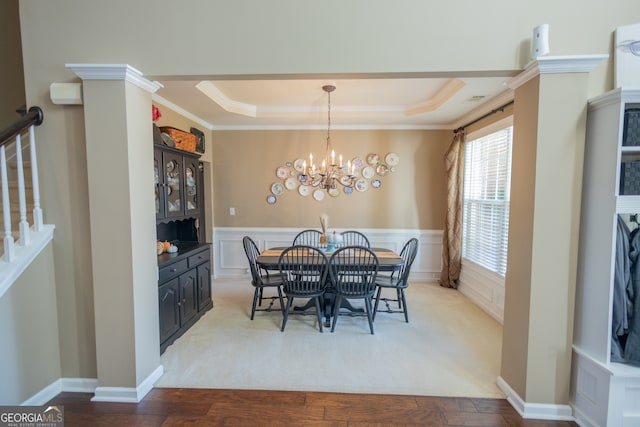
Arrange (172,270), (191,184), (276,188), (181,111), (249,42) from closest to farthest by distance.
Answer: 1. (249,42)
2. (172,270)
3. (191,184)
4. (181,111)
5. (276,188)

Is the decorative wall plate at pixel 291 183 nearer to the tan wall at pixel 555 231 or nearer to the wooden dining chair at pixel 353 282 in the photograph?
the wooden dining chair at pixel 353 282

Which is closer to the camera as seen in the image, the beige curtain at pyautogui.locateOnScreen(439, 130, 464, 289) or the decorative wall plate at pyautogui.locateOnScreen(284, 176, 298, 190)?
the beige curtain at pyautogui.locateOnScreen(439, 130, 464, 289)

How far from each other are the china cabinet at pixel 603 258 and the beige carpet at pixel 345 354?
0.57m

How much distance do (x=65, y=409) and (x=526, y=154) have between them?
3546 mm

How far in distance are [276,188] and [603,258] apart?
3.99m

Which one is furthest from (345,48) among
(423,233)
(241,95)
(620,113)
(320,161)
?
(423,233)

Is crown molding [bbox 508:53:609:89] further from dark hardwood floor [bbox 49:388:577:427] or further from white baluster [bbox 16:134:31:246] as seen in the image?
white baluster [bbox 16:134:31:246]

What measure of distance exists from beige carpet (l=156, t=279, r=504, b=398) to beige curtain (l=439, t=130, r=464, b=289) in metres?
0.83

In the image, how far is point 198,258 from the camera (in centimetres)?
318

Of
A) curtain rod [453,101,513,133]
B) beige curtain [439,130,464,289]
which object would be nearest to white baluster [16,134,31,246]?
curtain rod [453,101,513,133]

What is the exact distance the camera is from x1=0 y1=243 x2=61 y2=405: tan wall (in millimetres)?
1681

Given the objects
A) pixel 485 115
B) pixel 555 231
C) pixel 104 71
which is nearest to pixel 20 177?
pixel 104 71

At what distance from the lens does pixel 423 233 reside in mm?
4629

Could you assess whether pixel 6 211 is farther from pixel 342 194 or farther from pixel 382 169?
pixel 382 169
